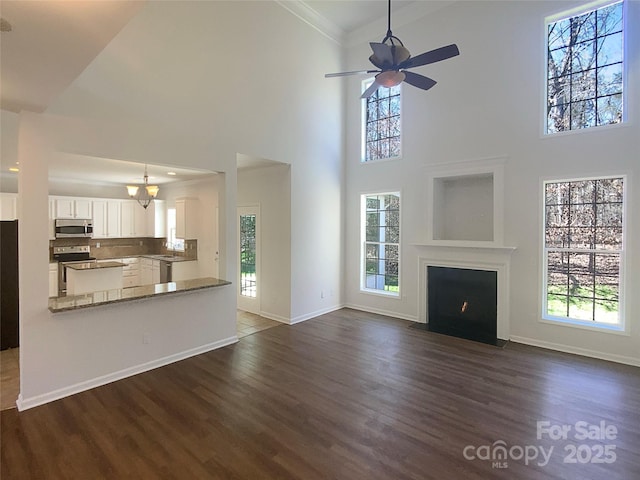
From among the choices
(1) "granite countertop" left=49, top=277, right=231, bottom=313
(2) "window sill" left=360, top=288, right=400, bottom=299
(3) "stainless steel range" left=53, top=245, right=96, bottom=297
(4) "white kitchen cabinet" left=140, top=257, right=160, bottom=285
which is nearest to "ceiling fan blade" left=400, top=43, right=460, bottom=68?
(1) "granite countertop" left=49, top=277, right=231, bottom=313

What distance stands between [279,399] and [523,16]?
599cm

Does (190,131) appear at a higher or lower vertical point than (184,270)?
higher

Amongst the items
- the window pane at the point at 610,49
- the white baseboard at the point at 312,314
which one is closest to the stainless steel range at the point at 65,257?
the white baseboard at the point at 312,314

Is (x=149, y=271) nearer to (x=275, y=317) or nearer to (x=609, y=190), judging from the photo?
(x=275, y=317)

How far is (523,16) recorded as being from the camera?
187 inches

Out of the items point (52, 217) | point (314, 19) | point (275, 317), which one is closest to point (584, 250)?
point (275, 317)

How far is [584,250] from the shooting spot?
4.42m

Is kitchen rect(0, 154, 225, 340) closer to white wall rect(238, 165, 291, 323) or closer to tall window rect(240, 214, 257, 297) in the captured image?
tall window rect(240, 214, 257, 297)

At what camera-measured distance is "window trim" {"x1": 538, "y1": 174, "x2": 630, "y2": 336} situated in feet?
13.5

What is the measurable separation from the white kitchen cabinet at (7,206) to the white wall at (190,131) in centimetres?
425

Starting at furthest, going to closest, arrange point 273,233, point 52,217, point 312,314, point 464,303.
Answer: point 52,217, point 312,314, point 273,233, point 464,303

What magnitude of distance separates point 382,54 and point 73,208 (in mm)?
7031

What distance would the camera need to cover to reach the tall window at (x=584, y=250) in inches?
167

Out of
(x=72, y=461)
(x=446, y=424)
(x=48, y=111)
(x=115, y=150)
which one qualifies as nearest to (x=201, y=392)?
(x=72, y=461)
